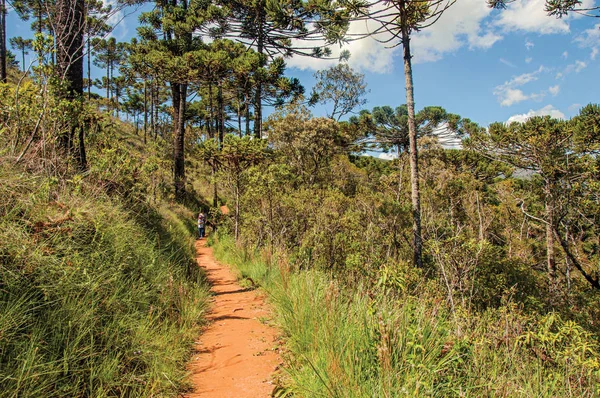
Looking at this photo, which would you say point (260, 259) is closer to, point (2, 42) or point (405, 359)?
point (405, 359)

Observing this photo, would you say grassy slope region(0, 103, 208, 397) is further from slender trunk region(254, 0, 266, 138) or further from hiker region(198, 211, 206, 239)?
slender trunk region(254, 0, 266, 138)

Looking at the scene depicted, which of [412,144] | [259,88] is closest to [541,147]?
[412,144]

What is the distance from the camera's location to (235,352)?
11.8ft

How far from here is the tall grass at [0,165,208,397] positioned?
220 cm

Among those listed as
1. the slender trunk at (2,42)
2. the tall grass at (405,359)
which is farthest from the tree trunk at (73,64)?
the slender trunk at (2,42)

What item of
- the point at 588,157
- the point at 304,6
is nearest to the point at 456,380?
the point at 588,157

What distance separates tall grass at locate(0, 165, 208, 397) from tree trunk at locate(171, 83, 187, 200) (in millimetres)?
11484

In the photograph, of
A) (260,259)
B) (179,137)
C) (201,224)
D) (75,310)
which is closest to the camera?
(75,310)

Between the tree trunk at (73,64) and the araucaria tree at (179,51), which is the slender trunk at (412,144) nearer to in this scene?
the tree trunk at (73,64)

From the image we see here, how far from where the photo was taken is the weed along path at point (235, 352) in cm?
289

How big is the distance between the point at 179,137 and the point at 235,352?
13185mm

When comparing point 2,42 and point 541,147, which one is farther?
point 2,42

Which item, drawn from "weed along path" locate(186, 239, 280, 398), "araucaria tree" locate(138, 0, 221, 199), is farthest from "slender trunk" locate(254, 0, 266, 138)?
"weed along path" locate(186, 239, 280, 398)

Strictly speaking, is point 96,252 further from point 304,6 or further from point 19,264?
point 304,6
